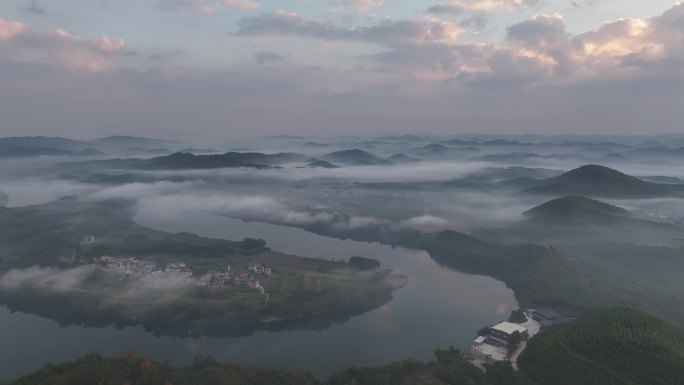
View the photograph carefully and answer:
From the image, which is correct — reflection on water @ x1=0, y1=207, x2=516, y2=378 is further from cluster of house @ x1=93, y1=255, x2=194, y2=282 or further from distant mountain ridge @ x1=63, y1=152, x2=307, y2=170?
distant mountain ridge @ x1=63, y1=152, x2=307, y2=170

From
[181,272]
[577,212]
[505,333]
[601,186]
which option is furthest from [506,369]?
[601,186]

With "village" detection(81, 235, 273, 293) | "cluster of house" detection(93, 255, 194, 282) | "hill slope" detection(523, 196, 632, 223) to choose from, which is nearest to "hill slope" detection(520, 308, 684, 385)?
"village" detection(81, 235, 273, 293)

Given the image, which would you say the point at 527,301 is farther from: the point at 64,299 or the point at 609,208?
the point at 64,299

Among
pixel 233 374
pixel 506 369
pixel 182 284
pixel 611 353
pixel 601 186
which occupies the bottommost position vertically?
pixel 506 369

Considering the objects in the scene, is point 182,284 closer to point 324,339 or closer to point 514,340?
point 324,339

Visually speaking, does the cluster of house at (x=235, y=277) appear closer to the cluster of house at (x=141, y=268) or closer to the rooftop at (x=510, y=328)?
the cluster of house at (x=141, y=268)

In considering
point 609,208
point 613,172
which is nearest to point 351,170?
point 613,172
